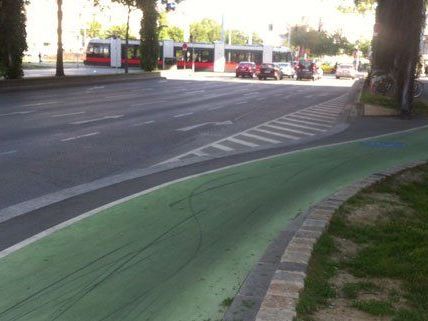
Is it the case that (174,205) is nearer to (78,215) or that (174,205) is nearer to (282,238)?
(78,215)

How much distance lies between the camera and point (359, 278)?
4.89m

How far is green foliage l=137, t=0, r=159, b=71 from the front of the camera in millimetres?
48375

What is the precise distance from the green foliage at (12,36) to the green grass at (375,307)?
93.3 feet

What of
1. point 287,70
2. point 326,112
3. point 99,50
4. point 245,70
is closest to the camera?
point 326,112

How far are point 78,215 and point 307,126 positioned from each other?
11280 mm

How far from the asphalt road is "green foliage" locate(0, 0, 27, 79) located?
14.0 feet

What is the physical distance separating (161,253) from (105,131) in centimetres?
939

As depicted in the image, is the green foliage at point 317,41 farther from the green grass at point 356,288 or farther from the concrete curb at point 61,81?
the green grass at point 356,288

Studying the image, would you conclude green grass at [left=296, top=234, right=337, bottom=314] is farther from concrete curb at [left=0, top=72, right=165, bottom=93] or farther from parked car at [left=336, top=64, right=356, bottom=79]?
parked car at [left=336, top=64, right=356, bottom=79]

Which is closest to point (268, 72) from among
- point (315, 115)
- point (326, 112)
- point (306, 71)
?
point (306, 71)

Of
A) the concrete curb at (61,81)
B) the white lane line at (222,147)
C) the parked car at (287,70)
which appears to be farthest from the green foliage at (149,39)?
the white lane line at (222,147)

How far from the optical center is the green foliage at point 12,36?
29.3m

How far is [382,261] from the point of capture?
5273 millimetres

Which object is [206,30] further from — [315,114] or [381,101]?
[315,114]
